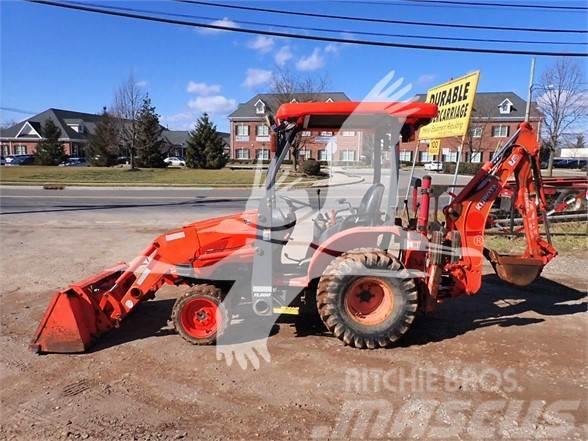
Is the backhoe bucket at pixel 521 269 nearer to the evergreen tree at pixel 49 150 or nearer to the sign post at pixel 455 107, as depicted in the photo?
the sign post at pixel 455 107

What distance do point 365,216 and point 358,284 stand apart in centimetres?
76

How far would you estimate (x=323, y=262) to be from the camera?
4.70 meters

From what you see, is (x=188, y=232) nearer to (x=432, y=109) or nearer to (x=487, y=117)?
(x=432, y=109)

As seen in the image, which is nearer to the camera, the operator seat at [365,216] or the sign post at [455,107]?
the operator seat at [365,216]

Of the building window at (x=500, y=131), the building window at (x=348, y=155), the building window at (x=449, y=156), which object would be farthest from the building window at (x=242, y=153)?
the building window at (x=348, y=155)

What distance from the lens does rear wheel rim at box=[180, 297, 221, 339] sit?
457 cm

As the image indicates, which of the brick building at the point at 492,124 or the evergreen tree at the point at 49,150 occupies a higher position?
the brick building at the point at 492,124

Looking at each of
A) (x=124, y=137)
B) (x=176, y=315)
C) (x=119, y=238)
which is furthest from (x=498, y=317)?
(x=124, y=137)

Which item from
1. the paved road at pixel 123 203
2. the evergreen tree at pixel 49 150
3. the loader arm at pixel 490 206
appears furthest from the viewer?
the evergreen tree at pixel 49 150

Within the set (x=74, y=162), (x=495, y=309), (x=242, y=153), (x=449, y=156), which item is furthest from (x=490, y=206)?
(x=242, y=153)

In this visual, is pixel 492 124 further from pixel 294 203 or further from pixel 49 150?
pixel 294 203

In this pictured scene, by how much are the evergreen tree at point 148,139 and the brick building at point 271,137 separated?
32.2 ft

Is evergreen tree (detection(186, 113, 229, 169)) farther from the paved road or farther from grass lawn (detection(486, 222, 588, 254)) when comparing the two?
grass lawn (detection(486, 222, 588, 254))

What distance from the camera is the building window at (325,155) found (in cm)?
522
